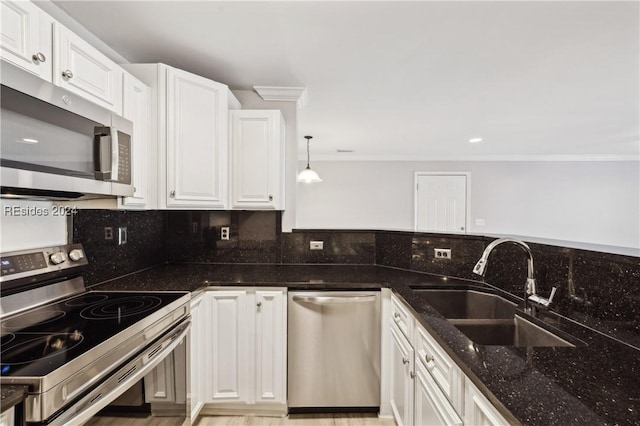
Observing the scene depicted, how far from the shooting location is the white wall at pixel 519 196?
532cm

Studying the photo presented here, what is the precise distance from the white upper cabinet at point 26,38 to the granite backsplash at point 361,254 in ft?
2.53

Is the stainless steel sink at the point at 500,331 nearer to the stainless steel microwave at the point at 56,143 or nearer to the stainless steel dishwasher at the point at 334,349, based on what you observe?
the stainless steel dishwasher at the point at 334,349

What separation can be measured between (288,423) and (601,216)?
21.8ft

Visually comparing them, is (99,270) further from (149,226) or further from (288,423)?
(288,423)

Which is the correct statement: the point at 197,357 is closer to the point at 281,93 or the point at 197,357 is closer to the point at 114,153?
the point at 114,153

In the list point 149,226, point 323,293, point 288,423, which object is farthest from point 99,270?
point 288,423

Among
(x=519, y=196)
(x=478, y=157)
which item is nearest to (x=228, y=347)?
(x=478, y=157)

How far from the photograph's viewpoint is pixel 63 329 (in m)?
1.07

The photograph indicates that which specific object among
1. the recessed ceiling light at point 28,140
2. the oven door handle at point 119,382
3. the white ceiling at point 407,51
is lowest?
the oven door handle at point 119,382

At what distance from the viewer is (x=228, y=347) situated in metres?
1.78

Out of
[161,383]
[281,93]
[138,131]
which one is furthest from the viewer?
[281,93]

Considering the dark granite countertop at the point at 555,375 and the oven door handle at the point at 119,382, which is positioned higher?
the dark granite countertop at the point at 555,375

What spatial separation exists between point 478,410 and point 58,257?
1826 mm

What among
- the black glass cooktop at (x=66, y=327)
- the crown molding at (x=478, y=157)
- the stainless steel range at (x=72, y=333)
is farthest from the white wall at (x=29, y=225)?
the crown molding at (x=478, y=157)
